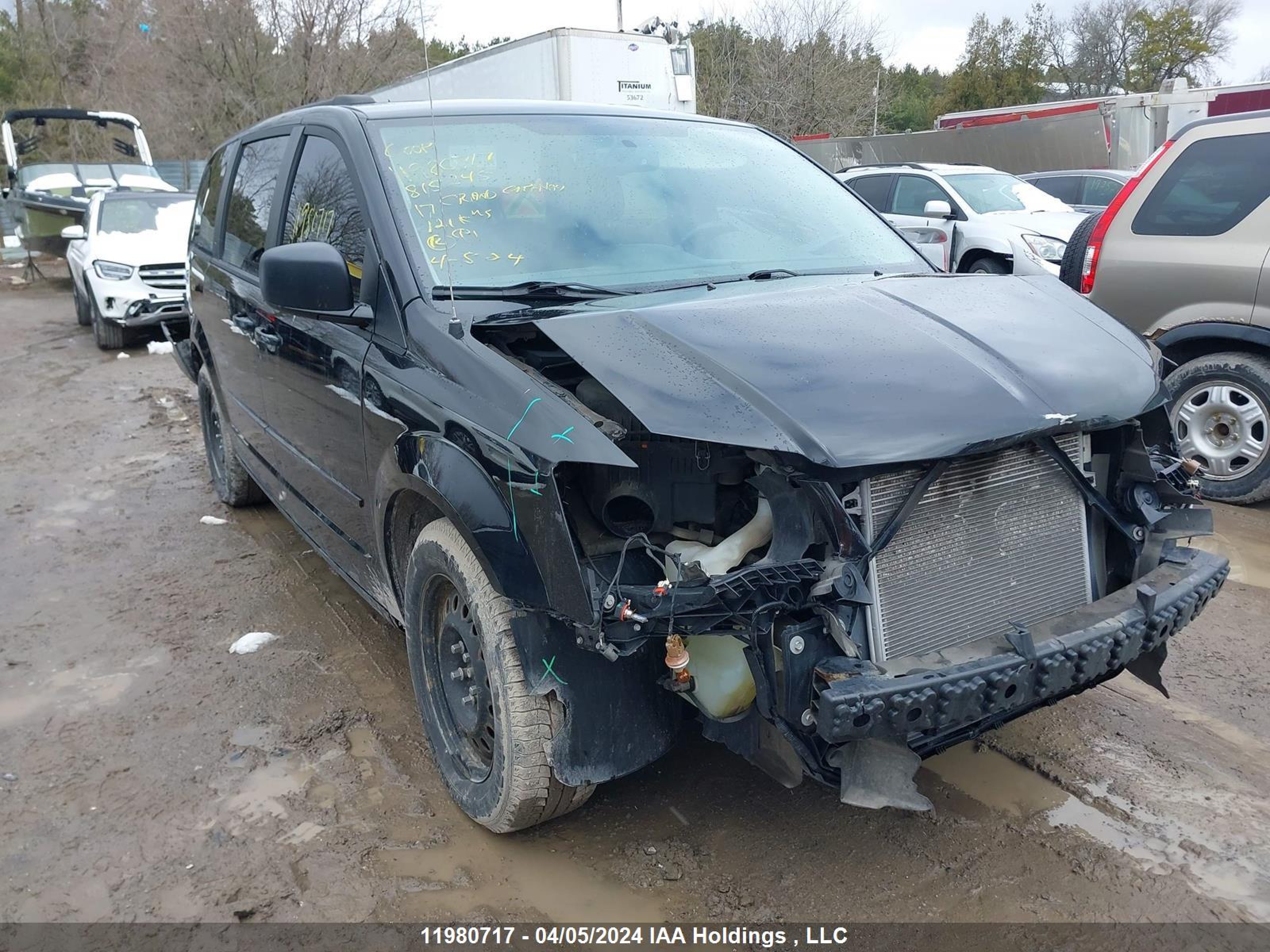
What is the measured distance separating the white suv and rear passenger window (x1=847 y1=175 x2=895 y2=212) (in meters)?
0.01

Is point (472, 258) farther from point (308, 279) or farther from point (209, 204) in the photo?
point (209, 204)

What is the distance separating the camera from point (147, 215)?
476 inches

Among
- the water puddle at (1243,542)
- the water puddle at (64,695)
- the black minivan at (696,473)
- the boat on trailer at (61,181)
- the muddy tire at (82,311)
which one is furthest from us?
the boat on trailer at (61,181)

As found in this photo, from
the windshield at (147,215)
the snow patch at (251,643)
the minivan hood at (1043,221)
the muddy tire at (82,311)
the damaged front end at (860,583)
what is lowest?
the snow patch at (251,643)

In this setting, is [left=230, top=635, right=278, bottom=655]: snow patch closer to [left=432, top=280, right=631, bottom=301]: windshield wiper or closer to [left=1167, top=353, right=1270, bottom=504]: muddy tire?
[left=432, top=280, right=631, bottom=301]: windshield wiper

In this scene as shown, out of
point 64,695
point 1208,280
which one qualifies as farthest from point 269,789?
point 1208,280

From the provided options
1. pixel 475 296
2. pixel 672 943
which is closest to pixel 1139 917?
pixel 672 943

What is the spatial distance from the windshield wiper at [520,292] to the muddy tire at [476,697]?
65 centimetres

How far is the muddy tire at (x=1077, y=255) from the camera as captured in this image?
607 cm

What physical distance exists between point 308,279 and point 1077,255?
4.93 m

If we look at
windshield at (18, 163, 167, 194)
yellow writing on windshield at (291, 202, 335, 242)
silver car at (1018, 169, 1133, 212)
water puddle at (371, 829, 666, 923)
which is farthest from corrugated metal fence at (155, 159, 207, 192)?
water puddle at (371, 829, 666, 923)

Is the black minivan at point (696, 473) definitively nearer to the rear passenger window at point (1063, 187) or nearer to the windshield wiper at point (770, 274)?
the windshield wiper at point (770, 274)

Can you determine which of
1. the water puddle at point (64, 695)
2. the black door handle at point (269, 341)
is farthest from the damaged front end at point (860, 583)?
the water puddle at point (64, 695)

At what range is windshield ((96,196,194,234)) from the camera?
39.0ft
